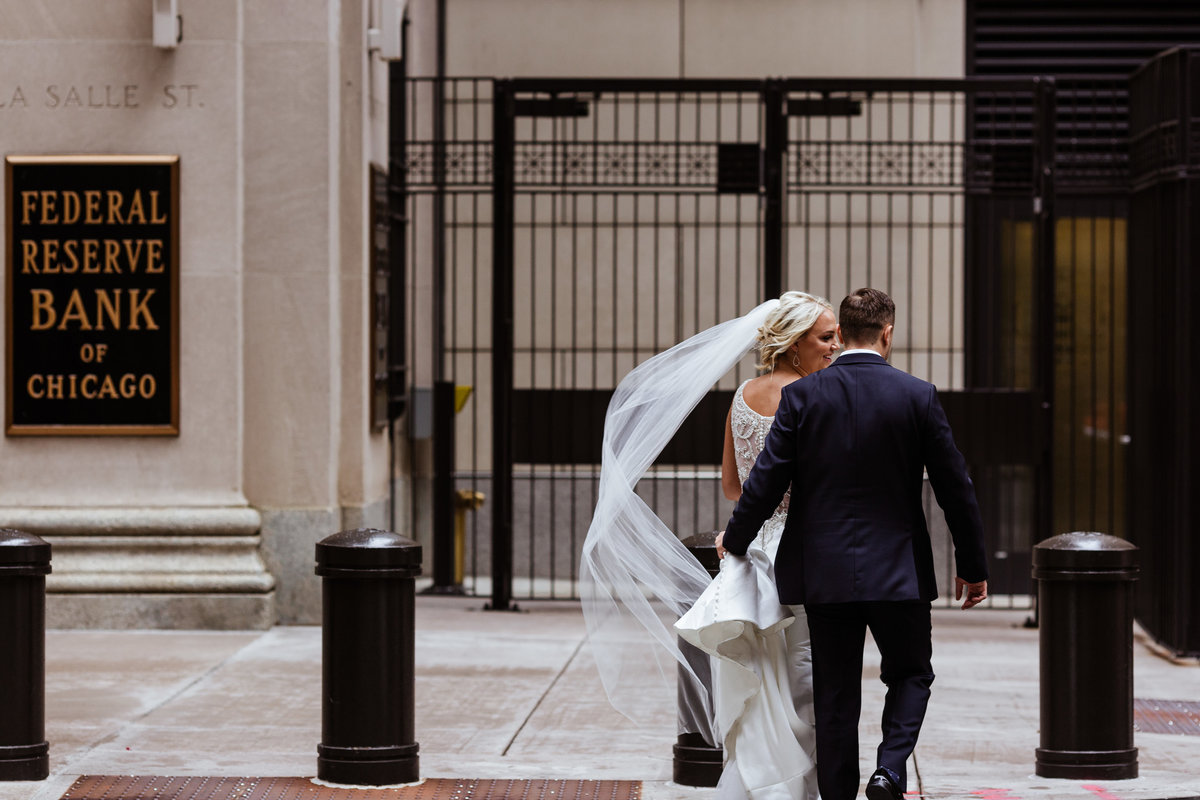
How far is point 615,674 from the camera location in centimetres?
648

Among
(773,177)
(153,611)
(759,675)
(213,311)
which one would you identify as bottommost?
(153,611)

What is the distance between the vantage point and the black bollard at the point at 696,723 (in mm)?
6363

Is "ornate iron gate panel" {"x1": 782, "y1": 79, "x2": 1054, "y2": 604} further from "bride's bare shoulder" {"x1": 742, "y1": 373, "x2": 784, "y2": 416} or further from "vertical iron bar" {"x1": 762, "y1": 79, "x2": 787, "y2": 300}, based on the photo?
"bride's bare shoulder" {"x1": 742, "y1": 373, "x2": 784, "y2": 416}

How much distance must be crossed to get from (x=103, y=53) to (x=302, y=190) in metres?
1.39

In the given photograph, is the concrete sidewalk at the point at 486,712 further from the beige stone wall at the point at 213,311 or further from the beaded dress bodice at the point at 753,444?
the beaded dress bodice at the point at 753,444

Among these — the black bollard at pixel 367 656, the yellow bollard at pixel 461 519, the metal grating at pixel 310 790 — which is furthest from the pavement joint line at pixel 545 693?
the yellow bollard at pixel 461 519

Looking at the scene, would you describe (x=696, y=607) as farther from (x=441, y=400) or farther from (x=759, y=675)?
(x=441, y=400)

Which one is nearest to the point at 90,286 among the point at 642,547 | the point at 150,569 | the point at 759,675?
the point at 150,569

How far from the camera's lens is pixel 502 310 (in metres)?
11.2

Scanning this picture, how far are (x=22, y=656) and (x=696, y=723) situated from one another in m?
2.49

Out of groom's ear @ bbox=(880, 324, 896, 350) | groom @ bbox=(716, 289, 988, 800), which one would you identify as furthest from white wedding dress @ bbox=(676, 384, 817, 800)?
groom's ear @ bbox=(880, 324, 896, 350)

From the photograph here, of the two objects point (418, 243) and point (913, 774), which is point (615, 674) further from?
point (418, 243)

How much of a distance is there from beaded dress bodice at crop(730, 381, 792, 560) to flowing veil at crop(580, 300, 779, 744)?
447mm

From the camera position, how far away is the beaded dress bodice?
5934 mm
